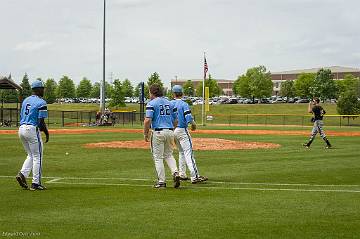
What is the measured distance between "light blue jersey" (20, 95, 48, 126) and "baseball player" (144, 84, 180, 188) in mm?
2073

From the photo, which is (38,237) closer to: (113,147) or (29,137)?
(29,137)

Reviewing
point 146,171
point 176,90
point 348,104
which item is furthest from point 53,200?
point 348,104

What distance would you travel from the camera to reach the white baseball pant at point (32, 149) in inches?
445

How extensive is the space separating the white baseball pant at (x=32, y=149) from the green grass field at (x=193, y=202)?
40 cm

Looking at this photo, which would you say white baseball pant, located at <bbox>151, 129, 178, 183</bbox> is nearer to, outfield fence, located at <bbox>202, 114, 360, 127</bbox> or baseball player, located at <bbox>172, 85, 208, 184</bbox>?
baseball player, located at <bbox>172, 85, 208, 184</bbox>

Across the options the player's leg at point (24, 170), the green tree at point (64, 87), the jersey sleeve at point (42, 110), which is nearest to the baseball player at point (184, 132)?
the jersey sleeve at point (42, 110)

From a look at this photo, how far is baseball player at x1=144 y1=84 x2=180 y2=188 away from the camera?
11492 mm

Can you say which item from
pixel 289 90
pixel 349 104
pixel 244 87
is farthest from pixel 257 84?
pixel 349 104

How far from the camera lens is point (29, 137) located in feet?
37.3

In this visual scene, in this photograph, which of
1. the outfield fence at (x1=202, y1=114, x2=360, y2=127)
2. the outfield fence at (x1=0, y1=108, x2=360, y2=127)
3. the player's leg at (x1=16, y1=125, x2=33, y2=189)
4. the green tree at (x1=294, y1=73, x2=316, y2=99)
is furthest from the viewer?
the green tree at (x1=294, y1=73, x2=316, y2=99)

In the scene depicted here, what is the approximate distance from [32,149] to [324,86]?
348ft

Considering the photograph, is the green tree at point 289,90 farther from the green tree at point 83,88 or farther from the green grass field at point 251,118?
the green tree at point 83,88

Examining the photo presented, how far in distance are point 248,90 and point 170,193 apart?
378 ft

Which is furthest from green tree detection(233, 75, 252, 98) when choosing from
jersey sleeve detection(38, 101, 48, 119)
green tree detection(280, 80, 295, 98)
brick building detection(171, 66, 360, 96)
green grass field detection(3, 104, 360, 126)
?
jersey sleeve detection(38, 101, 48, 119)
